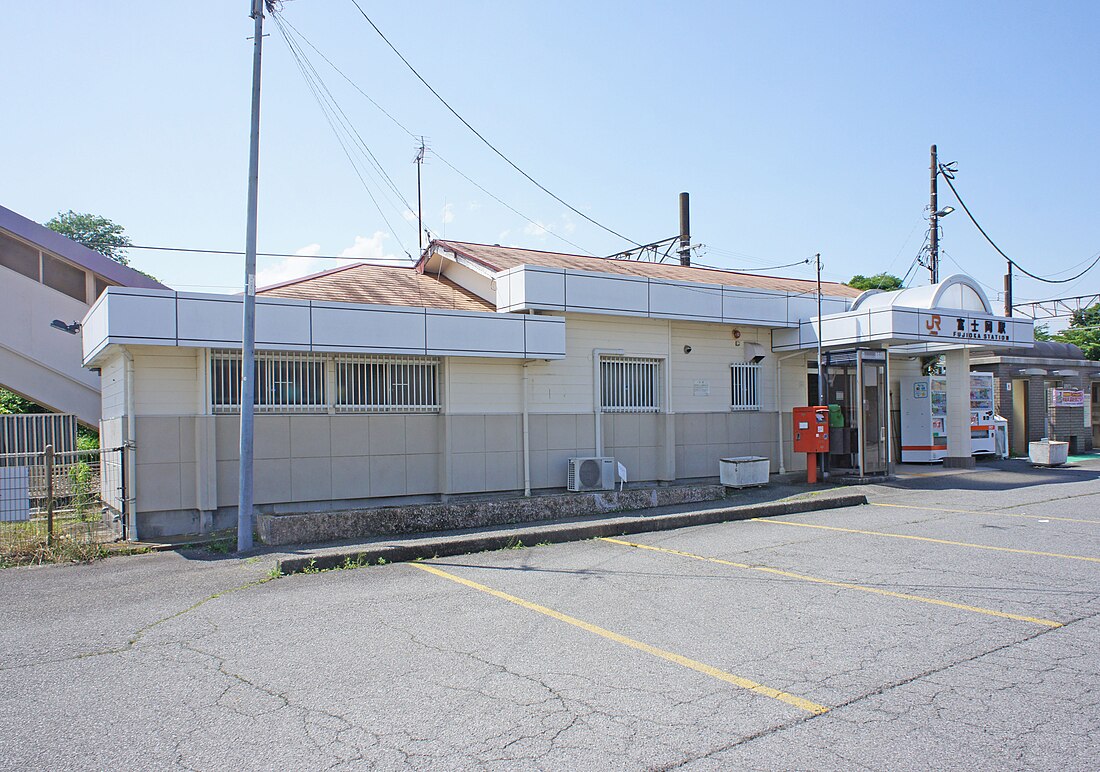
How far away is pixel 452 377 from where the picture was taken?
46.0 feet

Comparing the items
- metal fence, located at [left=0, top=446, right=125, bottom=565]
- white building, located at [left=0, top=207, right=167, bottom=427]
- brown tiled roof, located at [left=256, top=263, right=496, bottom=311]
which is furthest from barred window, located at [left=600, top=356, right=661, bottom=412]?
white building, located at [left=0, top=207, right=167, bottom=427]

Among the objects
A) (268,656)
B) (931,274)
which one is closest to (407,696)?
(268,656)

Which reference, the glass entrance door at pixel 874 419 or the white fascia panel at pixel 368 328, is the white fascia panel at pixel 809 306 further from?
the white fascia panel at pixel 368 328

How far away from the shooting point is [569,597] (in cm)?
798

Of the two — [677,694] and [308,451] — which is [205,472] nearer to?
[308,451]

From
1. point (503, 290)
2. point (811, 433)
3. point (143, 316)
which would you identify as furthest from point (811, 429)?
point (143, 316)

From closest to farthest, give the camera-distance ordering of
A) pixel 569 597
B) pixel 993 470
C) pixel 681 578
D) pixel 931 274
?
pixel 569 597
pixel 681 578
pixel 993 470
pixel 931 274

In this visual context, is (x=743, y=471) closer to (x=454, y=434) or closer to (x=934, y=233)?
(x=454, y=434)

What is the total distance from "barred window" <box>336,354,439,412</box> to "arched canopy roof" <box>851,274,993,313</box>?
925 cm

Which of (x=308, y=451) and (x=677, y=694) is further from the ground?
(x=308, y=451)

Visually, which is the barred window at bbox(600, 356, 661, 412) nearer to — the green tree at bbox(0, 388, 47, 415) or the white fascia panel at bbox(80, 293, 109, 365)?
the white fascia panel at bbox(80, 293, 109, 365)

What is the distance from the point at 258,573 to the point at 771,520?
787 centimetres

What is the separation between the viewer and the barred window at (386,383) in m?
13.2

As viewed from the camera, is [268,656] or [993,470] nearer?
[268,656]
